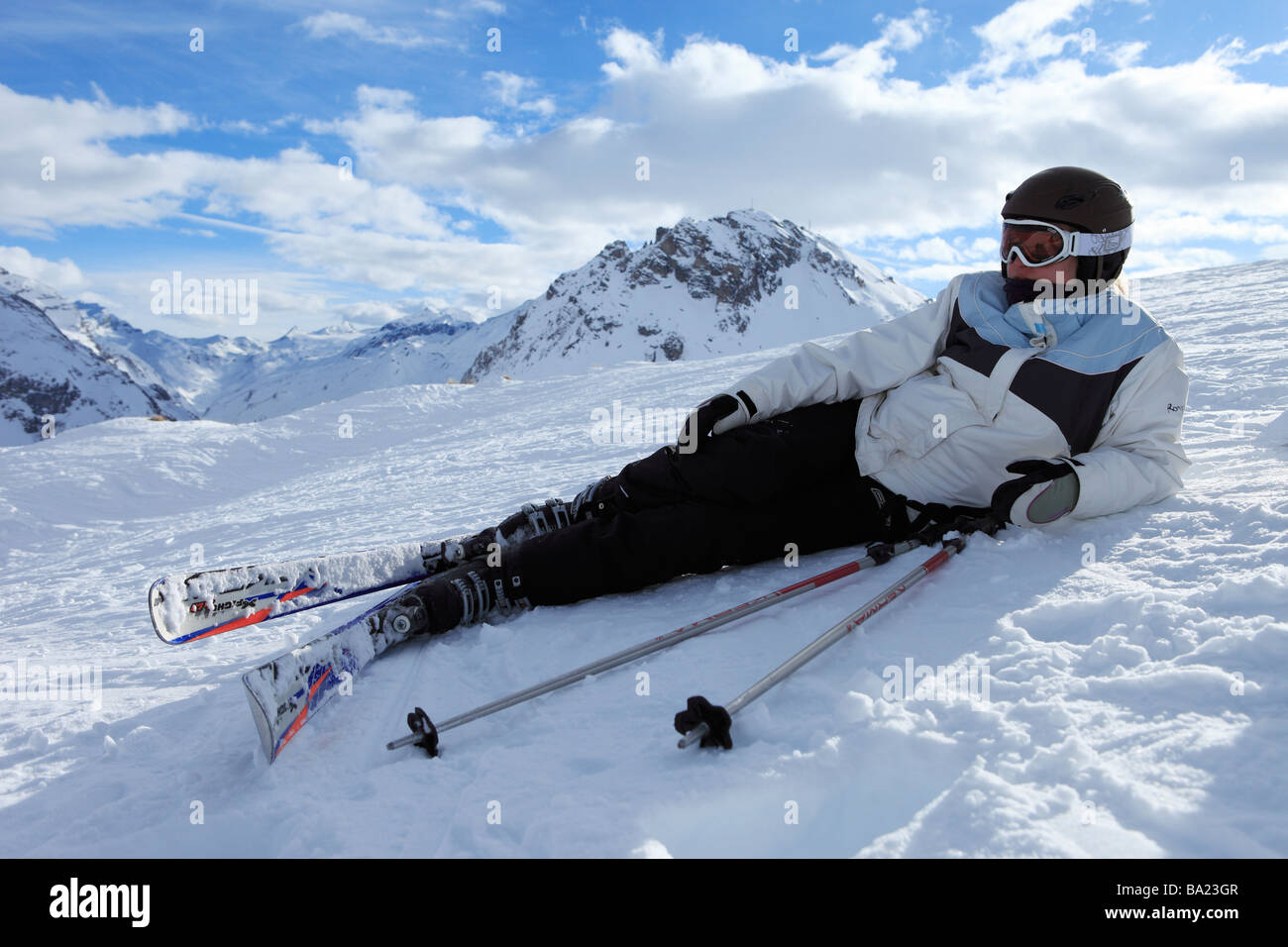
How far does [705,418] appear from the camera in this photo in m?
3.30

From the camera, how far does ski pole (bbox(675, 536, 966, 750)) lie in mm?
1844

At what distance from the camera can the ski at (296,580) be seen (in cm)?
279

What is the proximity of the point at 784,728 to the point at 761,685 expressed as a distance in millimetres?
155

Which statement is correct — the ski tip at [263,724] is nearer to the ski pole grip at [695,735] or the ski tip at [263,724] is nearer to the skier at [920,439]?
the skier at [920,439]

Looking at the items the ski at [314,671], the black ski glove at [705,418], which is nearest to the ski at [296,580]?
the ski at [314,671]

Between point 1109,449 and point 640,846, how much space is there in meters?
2.41

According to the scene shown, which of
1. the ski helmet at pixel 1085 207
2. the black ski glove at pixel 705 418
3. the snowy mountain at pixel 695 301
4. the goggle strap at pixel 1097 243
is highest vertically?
the snowy mountain at pixel 695 301

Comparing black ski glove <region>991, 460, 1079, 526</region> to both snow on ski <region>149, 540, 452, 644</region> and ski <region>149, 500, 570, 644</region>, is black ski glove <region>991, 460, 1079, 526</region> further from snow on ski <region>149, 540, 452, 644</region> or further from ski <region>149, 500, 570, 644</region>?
snow on ski <region>149, 540, 452, 644</region>

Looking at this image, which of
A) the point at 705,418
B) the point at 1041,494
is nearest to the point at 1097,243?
the point at 1041,494

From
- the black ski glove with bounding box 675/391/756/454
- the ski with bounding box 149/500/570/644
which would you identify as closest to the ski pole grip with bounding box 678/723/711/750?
the black ski glove with bounding box 675/391/756/454

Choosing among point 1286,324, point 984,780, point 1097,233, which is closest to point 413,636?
point 984,780

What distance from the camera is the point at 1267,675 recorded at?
5.93 ft

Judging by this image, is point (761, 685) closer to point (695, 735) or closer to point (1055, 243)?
point (695, 735)

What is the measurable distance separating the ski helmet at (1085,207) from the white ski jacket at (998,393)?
16cm
